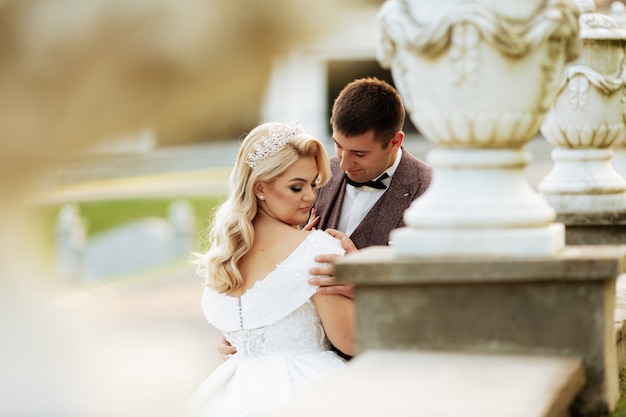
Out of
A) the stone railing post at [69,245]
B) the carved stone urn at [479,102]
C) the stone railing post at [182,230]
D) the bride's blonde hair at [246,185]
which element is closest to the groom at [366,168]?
the bride's blonde hair at [246,185]

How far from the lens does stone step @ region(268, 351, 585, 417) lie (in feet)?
7.41

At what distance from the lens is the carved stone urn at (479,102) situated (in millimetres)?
2701

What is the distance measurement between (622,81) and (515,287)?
3127mm

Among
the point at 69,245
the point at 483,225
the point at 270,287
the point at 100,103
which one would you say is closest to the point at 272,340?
the point at 270,287

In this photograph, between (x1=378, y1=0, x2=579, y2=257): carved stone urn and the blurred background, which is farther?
(x1=378, y1=0, x2=579, y2=257): carved stone urn

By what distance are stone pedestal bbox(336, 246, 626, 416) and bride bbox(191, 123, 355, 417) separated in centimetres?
143

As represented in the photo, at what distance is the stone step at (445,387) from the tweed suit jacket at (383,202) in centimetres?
214

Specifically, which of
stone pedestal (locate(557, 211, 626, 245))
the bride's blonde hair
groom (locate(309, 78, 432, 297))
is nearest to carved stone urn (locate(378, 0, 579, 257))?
the bride's blonde hair

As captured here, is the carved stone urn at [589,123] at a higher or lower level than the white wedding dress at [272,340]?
higher

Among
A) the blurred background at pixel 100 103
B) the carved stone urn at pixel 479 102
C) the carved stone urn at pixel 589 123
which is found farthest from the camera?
the carved stone urn at pixel 589 123

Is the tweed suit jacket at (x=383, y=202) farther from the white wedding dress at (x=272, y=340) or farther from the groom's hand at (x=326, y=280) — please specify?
the groom's hand at (x=326, y=280)

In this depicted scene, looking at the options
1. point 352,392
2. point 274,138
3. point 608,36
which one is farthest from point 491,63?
point 608,36

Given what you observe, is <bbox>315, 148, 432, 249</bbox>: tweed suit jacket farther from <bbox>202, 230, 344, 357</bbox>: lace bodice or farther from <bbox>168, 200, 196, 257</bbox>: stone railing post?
<bbox>168, 200, 196, 257</bbox>: stone railing post

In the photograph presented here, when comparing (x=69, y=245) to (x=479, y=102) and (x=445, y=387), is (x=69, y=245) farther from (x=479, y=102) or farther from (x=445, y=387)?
(x=445, y=387)
